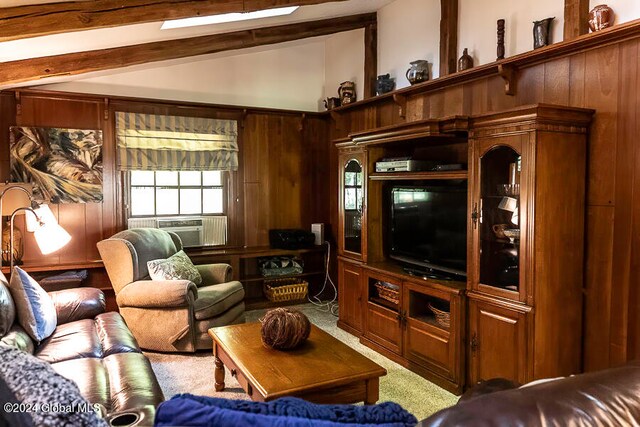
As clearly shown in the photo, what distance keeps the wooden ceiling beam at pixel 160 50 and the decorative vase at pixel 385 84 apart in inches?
27.7

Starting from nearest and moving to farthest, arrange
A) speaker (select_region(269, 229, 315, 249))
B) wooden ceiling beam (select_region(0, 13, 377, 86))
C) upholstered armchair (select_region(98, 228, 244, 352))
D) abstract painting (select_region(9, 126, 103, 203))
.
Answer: wooden ceiling beam (select_region(0, 13, 377, 86)), upholstered armchair (select_region(98, 228, 244, 352)), abstract painting (select_region(9, 126, 103, 203)), speaker (select_region(269, 229, 315, 249))

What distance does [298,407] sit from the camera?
0.97 metres

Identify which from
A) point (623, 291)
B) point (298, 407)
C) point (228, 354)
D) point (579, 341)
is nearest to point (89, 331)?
point (228, 354)

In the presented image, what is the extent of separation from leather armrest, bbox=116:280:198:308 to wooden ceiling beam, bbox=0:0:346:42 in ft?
6.63

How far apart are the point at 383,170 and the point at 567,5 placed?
1.72 meters

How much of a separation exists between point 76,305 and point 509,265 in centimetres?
296

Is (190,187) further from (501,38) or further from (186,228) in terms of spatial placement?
(501,38)

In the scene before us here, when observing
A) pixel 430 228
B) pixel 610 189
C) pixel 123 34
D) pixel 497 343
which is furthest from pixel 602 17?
pixel 123 34

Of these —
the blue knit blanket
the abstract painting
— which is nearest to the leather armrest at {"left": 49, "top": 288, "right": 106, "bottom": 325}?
the abstract painting

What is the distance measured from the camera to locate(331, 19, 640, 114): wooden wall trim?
2.47 m

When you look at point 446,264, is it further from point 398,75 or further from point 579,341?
point 398,75

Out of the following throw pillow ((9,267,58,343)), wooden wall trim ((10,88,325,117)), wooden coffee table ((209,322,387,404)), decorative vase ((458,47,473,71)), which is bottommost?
wooden coffee table ((209,322,387,404))

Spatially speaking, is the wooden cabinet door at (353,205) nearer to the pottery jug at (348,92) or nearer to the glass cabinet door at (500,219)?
the pottery jug at (348,92)

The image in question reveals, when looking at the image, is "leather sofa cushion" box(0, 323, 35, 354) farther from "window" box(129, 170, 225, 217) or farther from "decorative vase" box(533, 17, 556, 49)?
"decorative vase" box(533, 17, 556, 49)
